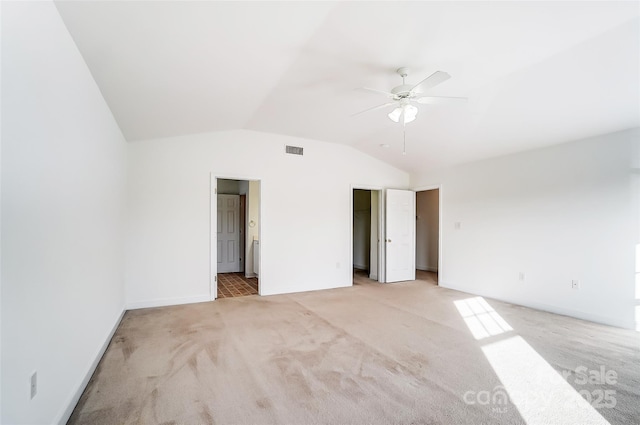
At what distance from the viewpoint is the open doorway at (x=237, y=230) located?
6.78 meters

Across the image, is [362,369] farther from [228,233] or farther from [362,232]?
[362,232]

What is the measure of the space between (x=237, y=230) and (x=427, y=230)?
492cm

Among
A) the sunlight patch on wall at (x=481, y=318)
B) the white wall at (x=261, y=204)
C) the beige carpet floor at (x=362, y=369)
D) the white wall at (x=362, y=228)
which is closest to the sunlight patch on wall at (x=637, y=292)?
the beige carpet floor at (x=362, y=369)

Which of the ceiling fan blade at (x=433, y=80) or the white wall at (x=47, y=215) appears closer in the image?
the white wall at (x=47, y=215)

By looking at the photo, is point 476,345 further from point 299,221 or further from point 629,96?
point 299,221

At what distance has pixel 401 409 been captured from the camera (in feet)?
6.83

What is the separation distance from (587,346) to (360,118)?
376cm

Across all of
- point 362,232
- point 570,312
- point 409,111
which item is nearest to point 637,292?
point 570,312

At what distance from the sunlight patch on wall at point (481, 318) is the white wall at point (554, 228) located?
617mm

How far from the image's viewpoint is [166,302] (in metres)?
4.57

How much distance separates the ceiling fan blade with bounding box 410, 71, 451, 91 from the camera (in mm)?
2434

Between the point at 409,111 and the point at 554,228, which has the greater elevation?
the point at 409,111

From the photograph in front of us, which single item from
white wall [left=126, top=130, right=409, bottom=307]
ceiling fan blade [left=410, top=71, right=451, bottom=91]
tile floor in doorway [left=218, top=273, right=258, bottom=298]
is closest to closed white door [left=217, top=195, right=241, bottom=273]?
tile floor in doorway [left=218, top=273, right=258, bottom=298]

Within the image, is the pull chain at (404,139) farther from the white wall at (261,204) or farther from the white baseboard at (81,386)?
the white baseboard at (81,386)
